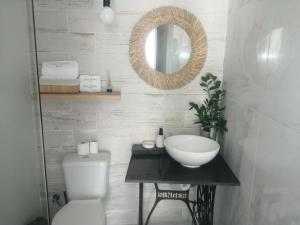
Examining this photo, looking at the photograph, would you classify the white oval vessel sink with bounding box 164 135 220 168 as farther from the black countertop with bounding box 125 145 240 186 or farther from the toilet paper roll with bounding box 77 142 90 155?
the toilet paper roll with bounding box 77 142 90 155

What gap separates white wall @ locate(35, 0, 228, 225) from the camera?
170 cm

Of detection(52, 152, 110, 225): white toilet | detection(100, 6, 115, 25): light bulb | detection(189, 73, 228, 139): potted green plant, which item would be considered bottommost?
detection(52, 152, 110, 225): white toilet

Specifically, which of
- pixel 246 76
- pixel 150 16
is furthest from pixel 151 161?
pixel 150 16

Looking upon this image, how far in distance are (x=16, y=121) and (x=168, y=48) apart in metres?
1.24

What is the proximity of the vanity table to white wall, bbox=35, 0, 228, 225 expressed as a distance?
234 mm

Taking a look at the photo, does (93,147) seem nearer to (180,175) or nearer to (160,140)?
(160,140)

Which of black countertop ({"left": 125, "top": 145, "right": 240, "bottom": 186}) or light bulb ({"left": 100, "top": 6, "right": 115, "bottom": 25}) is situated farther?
light bulb ({"left": 100, "top": 6, "right": 115, "bottom": 25})

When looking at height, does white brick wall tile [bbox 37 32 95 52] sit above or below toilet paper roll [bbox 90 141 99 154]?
above

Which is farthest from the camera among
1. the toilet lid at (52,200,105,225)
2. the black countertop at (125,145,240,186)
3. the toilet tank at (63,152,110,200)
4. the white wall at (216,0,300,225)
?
the toilet tank at (63,152,110,200)

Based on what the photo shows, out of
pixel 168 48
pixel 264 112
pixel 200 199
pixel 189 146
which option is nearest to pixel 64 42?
pixel 168 48

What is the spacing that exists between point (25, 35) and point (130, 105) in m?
0.95

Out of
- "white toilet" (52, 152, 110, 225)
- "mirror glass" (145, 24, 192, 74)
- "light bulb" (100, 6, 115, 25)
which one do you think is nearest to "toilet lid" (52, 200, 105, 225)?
"white toilet" (52, 152, 110, 225)

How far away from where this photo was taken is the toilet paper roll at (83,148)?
5.91 feet

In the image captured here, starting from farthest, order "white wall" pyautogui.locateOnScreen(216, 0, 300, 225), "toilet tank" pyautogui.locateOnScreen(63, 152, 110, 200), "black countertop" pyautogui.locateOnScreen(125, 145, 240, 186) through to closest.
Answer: "toilet tank" pyautogui.locateOnScreen(63, 152, 110, 200), "black countertop" pyautogui.locateOnScreen(125, 145, 240, 186), "white wall" pyautogui.locateOnScreen(216, 0, 300, 225)
